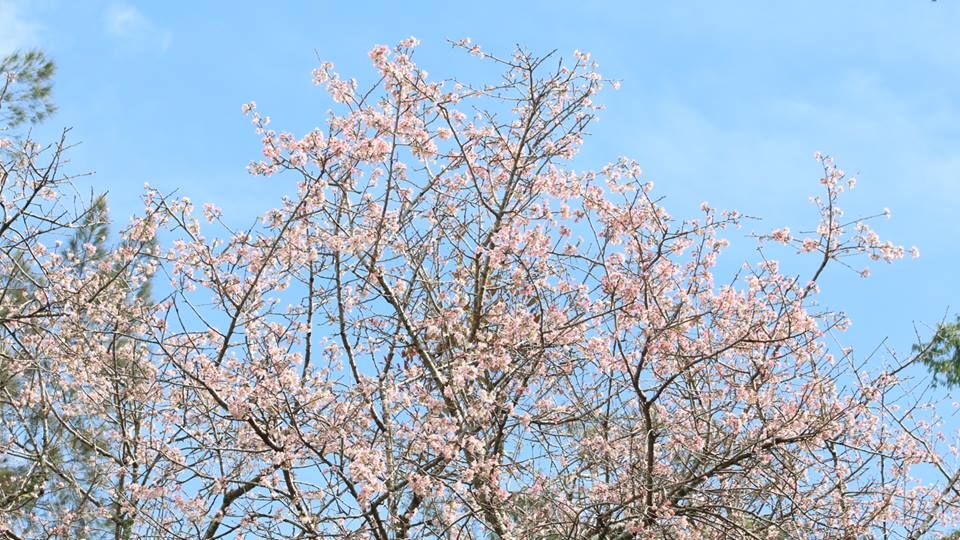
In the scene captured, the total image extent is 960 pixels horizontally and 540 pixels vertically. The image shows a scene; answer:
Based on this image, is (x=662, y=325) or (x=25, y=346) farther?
(x=25, y=346)

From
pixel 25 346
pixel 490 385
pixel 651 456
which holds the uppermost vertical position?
pixel 25 346

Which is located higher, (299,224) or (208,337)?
(299,224)

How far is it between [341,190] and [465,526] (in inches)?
86.8

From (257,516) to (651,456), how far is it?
227 centimetres

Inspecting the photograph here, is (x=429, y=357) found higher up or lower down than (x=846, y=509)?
higher up

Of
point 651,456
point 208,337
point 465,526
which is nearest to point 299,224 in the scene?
point 208,337

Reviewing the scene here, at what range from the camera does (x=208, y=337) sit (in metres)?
6.13

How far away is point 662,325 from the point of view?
5.98 meters

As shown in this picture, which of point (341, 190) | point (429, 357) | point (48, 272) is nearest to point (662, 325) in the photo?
point (429, 357)

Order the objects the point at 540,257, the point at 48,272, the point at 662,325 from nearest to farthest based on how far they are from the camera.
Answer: the point at 662,325
the point at 540,257
the point at 48,272

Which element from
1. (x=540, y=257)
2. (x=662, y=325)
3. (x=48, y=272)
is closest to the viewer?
(x=662, y=325)

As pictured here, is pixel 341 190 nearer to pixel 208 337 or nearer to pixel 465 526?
pixel 208 337

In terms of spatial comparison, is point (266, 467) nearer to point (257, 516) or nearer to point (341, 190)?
point (257, 516)

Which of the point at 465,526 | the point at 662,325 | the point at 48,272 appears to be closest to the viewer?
the point at 465,526
